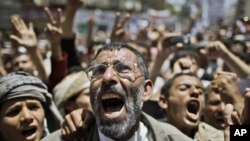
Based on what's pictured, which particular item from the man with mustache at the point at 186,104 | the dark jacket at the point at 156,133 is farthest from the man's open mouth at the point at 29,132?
the man with mustache at the point at 186,104

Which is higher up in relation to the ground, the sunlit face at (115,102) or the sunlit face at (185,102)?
the sunlit face at (115,102)

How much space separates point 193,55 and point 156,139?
2.74m

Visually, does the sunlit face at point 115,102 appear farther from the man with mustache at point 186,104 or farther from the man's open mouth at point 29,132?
the man with mustache at point 186,104

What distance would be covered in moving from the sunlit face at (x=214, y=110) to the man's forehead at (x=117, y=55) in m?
1.29

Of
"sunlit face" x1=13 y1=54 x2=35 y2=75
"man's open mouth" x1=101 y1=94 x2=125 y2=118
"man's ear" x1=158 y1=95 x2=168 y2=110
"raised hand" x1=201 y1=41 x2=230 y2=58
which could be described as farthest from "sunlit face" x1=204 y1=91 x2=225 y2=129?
"sunlit face" x1=13 y1=54 x2=35 y2=75

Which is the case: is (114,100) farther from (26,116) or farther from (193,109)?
(193,109)

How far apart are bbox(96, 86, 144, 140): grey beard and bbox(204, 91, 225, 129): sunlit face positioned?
133cm

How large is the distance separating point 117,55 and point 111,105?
0.30 meters

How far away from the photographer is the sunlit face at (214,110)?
4383mm

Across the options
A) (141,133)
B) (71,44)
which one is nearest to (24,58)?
(71,44)

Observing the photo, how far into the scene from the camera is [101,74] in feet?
10.4

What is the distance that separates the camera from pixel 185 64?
18.4ft

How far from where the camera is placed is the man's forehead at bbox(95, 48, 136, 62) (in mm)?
3236

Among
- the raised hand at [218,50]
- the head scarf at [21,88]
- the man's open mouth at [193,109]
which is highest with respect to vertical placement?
the head scarf at [21,88]
